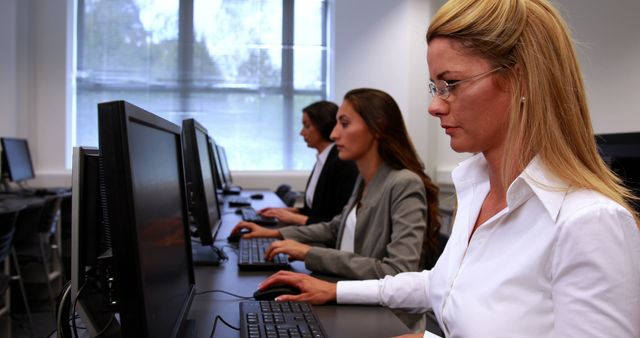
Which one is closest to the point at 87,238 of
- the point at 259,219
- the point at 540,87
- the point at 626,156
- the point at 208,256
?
the point at 540,87

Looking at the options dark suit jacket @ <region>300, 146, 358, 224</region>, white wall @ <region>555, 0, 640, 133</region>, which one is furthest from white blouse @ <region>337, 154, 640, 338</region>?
white wall @ <region>555, 0, 640, 133</region>

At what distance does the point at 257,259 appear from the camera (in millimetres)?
1829

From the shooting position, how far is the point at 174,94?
5980 mm

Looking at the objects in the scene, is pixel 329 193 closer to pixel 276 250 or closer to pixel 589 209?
pixel 276 250

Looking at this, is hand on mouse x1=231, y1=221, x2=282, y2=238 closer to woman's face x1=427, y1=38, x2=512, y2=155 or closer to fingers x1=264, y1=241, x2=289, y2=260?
fingers x1=264, y1=241, x2=289, y2=260

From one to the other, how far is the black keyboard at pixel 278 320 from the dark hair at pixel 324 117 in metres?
2.59

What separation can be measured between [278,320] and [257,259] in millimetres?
669

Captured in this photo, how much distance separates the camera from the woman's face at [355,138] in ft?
6.80

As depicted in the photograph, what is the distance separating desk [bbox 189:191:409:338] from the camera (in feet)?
3.94

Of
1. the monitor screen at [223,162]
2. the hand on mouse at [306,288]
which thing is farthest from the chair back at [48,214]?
the hand on mouse at [306,288]

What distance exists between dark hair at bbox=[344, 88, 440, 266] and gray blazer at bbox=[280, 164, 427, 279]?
0.19 ft

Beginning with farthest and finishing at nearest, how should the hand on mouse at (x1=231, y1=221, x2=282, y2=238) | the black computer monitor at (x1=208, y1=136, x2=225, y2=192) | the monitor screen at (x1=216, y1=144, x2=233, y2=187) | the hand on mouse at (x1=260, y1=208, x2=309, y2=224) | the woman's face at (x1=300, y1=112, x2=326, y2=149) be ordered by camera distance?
the monitor screen at (x1=216, y1=144, x2=233, y2=187), the woman's face at (x1=300, y1=112, x2=326, y2=149), the hand on mouse at (x1=260, y1=208, x2=309, y2=224), the black computer monitor at (x1=208, y1=136, x2=225, y2=192), the hand on mouse at (x1=231, y1=221, x2=282, y2=238)

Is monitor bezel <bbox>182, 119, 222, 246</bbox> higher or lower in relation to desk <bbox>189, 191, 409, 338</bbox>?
higher

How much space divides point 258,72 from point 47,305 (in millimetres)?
3068
